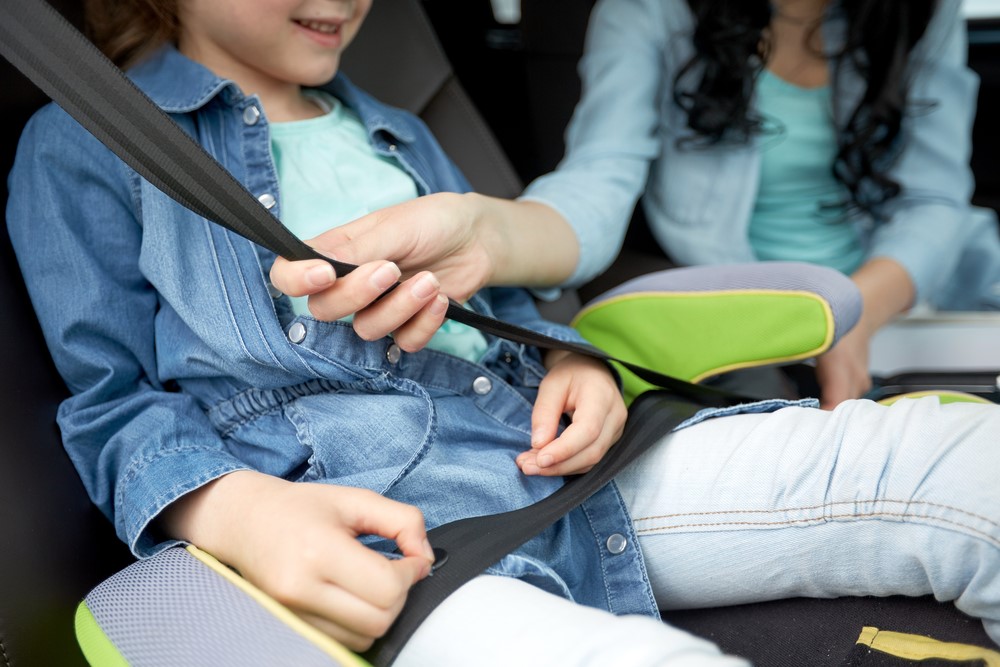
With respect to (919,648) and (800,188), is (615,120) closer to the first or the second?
(800,188)

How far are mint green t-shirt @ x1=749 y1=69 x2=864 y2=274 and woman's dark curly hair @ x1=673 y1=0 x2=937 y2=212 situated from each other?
0.03 meters

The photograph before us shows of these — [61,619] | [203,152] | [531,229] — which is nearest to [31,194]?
[203,152]

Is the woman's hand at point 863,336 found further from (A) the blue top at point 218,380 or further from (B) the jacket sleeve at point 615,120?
(A) the blue top at point 218,380

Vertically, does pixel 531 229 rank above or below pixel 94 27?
below

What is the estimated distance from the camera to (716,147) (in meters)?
1.27

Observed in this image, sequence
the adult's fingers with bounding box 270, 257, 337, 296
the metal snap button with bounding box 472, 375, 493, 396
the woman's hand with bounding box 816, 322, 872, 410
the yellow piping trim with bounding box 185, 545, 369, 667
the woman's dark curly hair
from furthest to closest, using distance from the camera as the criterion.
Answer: the woman's dark curly hair → the woman's hand with bounding box 816, 322, 872, 410 → the metal snap button with bounding box 472, 375, 493, 396 → the adult's fingers with bounding box 270, 257, 337, 296 → the yellow piping trim with bounding box 185, 545, 369, 667

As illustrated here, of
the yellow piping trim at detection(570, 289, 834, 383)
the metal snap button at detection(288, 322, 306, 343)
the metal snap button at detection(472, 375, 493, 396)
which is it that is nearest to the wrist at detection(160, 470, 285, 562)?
the metal snap button at detection(288, 322, 306, 343)

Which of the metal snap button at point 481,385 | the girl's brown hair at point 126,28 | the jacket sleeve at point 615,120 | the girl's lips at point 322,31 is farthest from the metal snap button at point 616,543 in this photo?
the girl's brown hair at point 126,28

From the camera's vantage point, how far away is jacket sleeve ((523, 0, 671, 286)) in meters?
1.14

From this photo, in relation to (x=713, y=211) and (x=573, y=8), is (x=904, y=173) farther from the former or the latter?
(x=573, y=8)

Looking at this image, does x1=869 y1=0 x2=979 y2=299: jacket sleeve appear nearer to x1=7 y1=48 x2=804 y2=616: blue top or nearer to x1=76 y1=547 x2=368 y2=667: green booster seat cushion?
x1=7 y1=48 x2=804 y2=616: blue top

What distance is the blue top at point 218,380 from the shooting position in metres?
0.75

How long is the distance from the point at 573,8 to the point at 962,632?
3.44 feet

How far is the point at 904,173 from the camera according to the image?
1.32 meters
